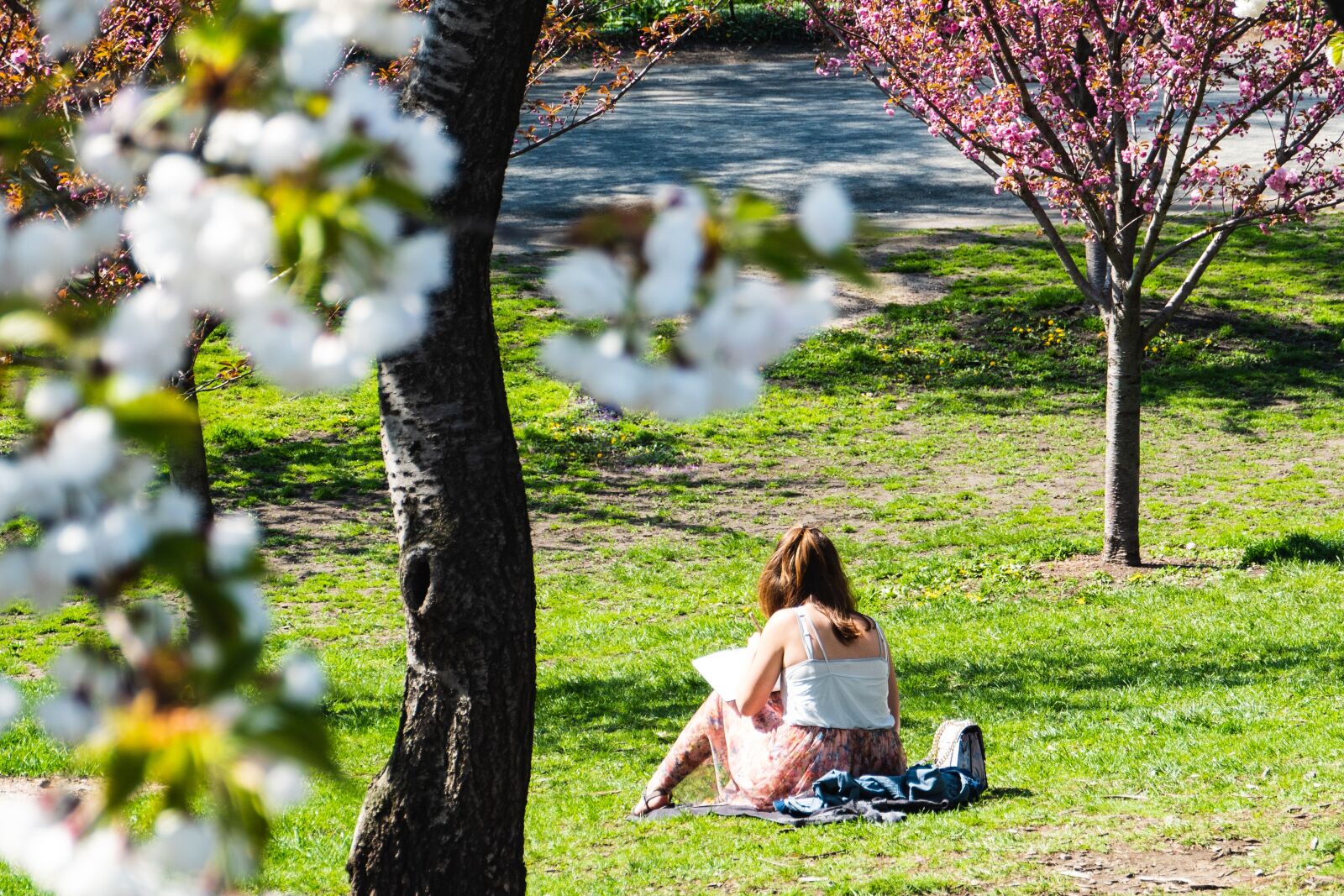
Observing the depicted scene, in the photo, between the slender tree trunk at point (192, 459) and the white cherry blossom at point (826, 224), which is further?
the slender tree trunk at point (192, 459)

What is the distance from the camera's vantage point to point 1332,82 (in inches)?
337

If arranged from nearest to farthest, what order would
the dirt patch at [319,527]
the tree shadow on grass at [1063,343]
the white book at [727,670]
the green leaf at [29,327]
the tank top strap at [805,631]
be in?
1. the green leaf at [29,327]
2. the tank top strap at [805,631]
3. the white book at [727,670]
4. the dirt patch at [319,527]
5. the tree shadow on grass at [1063,343]

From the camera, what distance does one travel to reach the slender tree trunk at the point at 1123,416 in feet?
30.5

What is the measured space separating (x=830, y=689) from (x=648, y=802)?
902mm

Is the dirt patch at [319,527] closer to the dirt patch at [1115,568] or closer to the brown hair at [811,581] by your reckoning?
the dirt patch at [1115,568]

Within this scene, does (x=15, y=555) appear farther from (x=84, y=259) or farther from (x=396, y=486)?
(x=396, y=486)

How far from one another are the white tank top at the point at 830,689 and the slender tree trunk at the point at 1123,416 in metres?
4.84

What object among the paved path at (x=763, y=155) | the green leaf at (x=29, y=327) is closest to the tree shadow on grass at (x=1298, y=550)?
the paved path at (x=763, y=155)

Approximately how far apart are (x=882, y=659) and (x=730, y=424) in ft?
28.7

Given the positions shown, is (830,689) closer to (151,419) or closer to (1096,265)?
(151,419)

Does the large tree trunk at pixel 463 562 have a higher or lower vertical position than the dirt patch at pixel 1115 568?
higher

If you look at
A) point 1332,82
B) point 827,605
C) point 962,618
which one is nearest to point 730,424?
point 962,618

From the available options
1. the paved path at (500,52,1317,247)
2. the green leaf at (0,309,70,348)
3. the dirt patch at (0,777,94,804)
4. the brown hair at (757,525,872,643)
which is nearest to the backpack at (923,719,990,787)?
the brown hair at (757,525,872,643)

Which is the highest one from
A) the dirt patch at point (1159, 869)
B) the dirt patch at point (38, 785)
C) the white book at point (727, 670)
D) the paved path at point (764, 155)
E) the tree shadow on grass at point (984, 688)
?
the paved path at point (764, 155)
